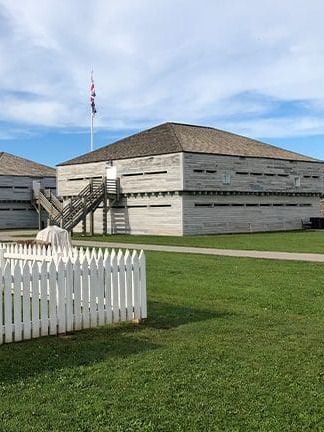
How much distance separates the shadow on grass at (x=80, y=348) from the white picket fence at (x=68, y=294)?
0.17 meters

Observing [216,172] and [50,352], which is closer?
[50,352]

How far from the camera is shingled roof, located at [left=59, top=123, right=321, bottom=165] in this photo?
41575 millimetres

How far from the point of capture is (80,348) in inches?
281

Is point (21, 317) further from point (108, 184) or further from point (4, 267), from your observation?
point (108, 184)

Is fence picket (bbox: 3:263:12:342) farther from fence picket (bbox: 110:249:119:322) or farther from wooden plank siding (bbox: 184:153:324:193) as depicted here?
wooden plank siding (bbox: 184:153:324:193)

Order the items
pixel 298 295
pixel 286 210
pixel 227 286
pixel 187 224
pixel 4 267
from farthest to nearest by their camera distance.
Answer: pixel 286 210, pixel 187 224, pixel 227 286, pixel 298 295, pixel 4 267

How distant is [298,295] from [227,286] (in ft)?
5.83

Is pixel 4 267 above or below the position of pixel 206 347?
above

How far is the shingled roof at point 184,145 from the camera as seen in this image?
41.6 meters

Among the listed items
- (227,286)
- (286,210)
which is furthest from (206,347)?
(286,210)

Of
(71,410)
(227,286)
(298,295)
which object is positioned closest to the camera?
(71,410)

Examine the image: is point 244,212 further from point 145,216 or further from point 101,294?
point 101,294

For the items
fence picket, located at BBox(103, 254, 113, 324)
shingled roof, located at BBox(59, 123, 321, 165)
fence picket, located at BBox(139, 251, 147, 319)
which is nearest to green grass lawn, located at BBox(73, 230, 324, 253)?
shingled roof, located at BBox(59, 123, 321, 165)

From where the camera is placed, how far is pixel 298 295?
11.4 m
